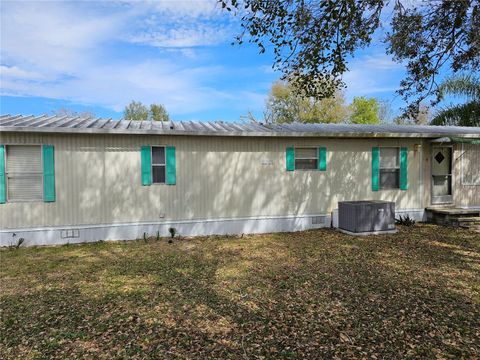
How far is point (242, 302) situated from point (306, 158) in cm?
574

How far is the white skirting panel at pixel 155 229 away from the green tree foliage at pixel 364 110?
2313 cm

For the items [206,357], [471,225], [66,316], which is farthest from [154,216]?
[471,225]

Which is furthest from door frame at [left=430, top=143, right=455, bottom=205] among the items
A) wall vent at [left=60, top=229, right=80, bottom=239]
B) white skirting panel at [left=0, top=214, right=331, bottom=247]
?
wall vent at [left=60, top=229, right=80, bottom=239]

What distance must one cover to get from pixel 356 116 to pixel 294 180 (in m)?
23.5

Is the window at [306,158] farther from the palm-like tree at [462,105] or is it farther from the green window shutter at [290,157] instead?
the palm-like tree at [462,105]

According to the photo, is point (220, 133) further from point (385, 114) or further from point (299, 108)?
point (385, 114)

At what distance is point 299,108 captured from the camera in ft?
94.2

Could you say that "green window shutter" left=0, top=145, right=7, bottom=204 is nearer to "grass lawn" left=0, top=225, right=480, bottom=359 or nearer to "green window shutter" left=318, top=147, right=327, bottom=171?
"grass lawn" left=0, top=225, right=480, bottom=359

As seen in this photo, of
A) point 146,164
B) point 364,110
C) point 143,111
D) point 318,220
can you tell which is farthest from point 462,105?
point 143,111

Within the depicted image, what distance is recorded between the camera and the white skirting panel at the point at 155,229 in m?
7.54

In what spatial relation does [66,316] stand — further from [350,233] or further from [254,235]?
[350,233]

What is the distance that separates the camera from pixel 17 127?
275 inches

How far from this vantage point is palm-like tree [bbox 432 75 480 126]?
1042 cm

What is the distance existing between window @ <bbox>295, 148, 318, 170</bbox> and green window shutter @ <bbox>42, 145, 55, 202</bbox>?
19.9 ft
